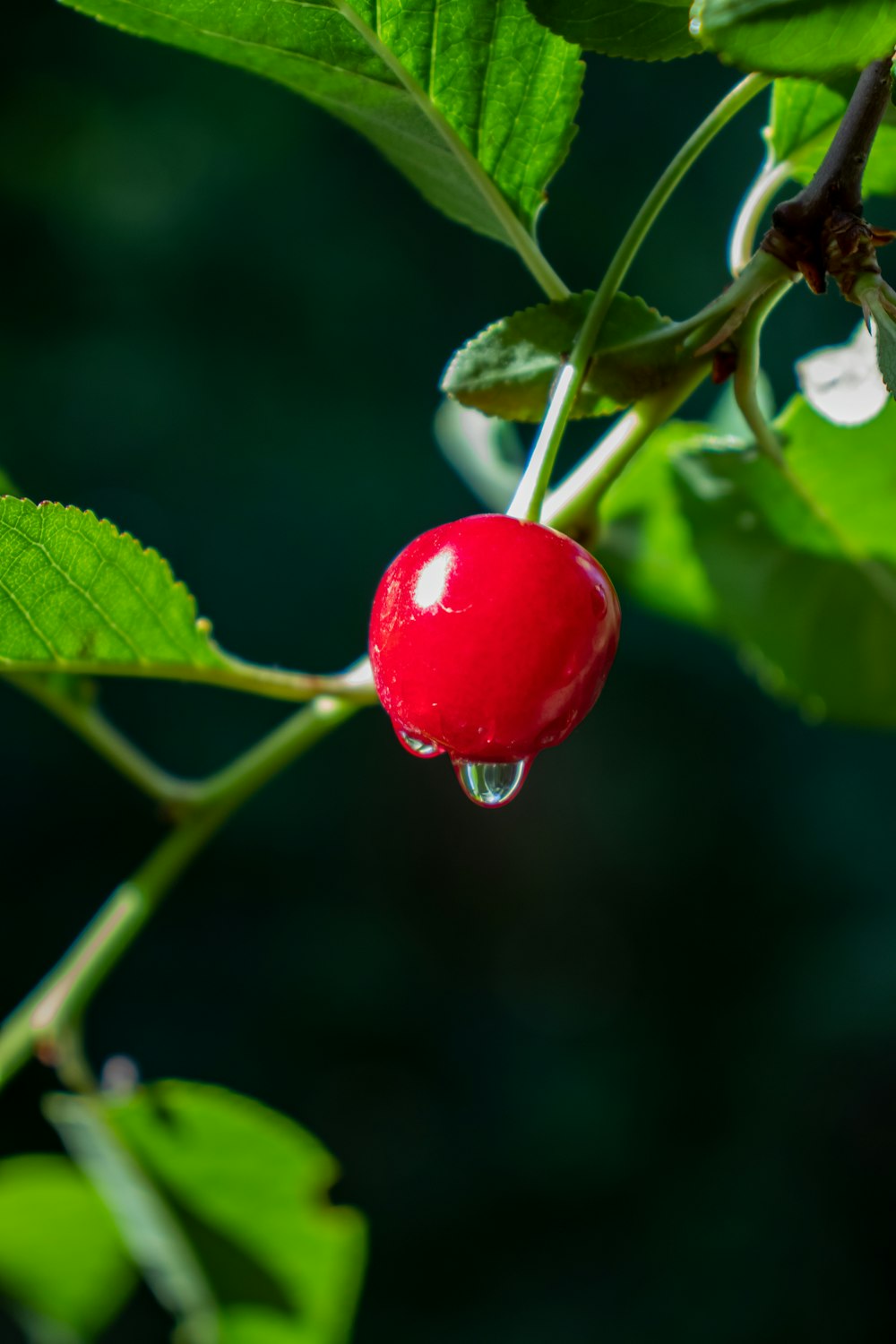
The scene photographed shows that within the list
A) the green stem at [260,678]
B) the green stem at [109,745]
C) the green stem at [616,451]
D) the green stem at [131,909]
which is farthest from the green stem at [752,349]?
the green stem at [109,745]

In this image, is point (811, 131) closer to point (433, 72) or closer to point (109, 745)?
point (433, 72)

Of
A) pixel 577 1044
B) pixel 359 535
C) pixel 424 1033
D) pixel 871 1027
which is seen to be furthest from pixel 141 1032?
pixel 871 1027

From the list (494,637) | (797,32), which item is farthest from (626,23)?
(494,637)

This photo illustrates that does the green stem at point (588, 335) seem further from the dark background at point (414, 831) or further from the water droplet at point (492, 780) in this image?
the dark background at point (414, 831)

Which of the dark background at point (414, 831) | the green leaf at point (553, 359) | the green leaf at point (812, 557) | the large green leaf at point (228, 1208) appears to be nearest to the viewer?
the green leaf at point (553, 359)

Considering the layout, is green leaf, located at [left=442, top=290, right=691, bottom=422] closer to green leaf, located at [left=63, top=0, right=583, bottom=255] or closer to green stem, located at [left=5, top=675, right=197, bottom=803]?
green leaf, located at [left=63, top=0, right=583, bottom=255]

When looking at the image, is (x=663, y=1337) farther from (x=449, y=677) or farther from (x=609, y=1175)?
(x=449, y=677)
